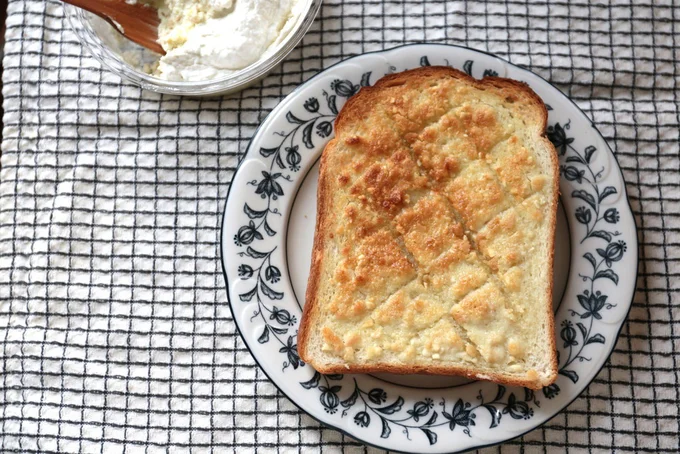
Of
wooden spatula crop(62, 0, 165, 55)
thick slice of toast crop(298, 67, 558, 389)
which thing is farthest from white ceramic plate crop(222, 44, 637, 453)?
wooden spatula crop(62, 0, 165, 55)

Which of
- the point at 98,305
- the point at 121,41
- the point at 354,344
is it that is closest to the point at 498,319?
the point at 354,344

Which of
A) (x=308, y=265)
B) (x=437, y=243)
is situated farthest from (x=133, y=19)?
Result: (x=437, y=243)

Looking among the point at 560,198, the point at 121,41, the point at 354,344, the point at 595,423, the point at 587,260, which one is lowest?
the point at 595,423

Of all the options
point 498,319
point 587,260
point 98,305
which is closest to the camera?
point 498,319

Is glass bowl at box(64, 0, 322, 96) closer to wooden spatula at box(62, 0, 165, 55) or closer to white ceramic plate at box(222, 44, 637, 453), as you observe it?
wooden spatula at box(62, 0, 165, 55)

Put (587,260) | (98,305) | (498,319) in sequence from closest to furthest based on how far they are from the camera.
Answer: (498,319), (587,260), (98,305)

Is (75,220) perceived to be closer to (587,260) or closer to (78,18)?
(78,18)

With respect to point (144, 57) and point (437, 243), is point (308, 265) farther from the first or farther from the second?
point (144, 57)

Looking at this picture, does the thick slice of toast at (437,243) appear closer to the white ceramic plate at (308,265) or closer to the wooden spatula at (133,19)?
the white ceramic plate at (308,265)
